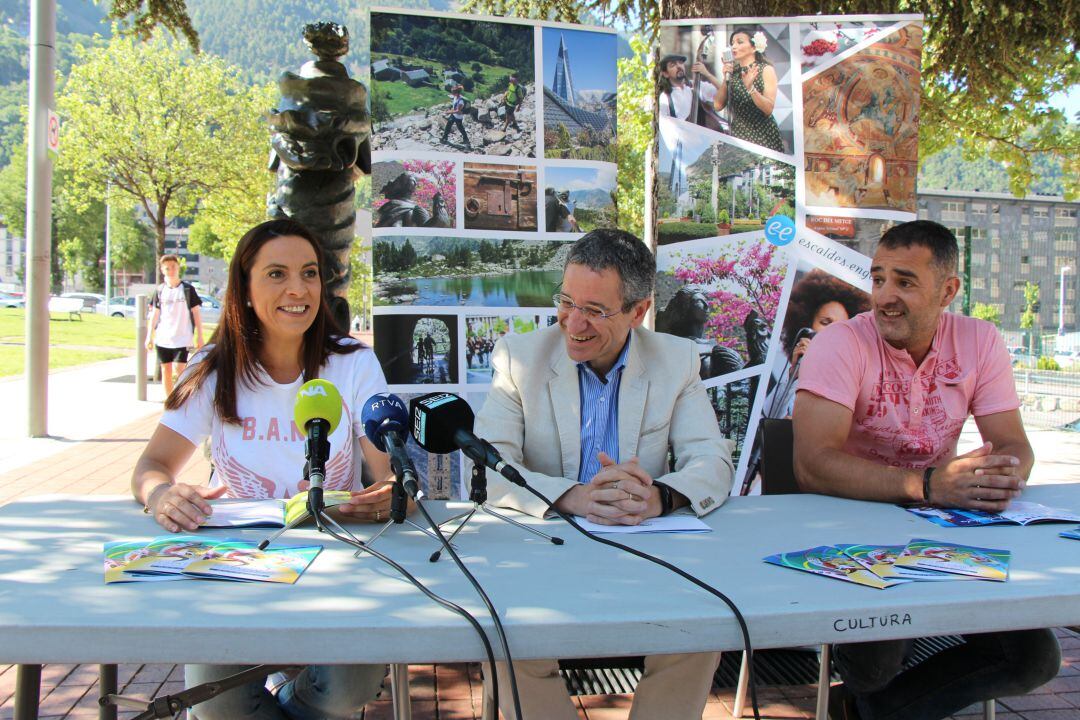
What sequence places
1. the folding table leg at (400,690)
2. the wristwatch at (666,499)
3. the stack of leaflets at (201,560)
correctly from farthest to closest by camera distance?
the wristwatch at (666,499), the folding table leg at (400,690), the stack of leaflets at (201,560)

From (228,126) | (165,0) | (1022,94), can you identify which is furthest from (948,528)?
(228,126)

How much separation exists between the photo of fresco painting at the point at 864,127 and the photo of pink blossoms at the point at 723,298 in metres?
0.42

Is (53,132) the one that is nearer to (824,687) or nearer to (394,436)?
(394,436)

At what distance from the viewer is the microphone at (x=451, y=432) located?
5.71ft

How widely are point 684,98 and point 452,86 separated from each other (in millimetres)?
1149

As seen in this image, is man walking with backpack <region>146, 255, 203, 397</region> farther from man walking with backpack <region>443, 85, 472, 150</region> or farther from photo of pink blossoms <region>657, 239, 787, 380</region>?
Answer: photo of pink blossoms <region>657, 239, 787, 380</region>

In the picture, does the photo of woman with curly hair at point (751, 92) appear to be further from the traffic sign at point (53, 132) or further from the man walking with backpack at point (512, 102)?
the traffic sign at point (53, 132)

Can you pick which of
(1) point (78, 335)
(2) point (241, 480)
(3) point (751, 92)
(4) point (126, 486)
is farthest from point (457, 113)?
(1) point (78, 335)

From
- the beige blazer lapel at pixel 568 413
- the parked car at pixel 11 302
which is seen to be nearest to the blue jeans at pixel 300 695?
the beige blazer lapel at pixel 568 413

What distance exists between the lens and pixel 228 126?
26.6 metres

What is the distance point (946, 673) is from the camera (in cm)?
235

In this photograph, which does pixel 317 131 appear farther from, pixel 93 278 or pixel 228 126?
pixel 93 278

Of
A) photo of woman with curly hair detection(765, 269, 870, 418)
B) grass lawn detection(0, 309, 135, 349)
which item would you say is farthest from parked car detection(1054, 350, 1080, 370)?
grass lawn detection(0, 309, 135, 349)

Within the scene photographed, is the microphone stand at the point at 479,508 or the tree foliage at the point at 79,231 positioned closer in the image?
the microphone stand at the point at 479,508
